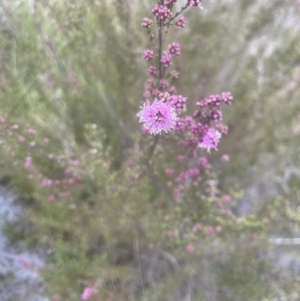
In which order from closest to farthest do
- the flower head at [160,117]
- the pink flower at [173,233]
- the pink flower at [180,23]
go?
the flower head at [160,117]
the pink flower at [180,23]
the pink flower at [173,233]

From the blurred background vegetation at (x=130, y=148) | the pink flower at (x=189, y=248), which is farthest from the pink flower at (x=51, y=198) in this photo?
the pink flower at (x=189, y=248)

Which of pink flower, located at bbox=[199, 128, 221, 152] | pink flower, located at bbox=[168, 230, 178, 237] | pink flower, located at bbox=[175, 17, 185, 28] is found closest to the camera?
pink flower, located at bbox=[175, 17, 185, 28]

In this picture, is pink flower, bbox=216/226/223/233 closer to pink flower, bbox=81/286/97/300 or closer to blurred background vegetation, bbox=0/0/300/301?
blurred background vegetation, bbox=0/0/300/301

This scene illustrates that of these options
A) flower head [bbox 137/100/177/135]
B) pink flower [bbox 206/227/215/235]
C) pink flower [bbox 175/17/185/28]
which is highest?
pink flower [bbox 175/17/185/28]

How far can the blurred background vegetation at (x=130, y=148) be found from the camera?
5.12 ft

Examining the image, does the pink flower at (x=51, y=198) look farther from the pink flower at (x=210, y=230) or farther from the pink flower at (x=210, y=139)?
the pink flower at (x=210, y=139)

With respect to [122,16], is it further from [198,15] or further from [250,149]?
[250,149]

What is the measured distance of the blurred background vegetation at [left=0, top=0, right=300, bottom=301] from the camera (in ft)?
5.12

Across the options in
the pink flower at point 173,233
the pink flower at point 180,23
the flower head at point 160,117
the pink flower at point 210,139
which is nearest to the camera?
the flower head at point 160,117

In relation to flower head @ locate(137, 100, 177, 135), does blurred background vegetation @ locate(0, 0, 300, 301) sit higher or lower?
higher

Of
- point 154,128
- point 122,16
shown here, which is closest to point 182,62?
point 122,16

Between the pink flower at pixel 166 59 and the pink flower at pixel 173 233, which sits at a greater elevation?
the pink flower at pixel 166 59

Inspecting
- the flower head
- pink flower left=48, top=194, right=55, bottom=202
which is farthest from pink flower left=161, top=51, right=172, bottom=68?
pink flower left=48, top=194, right=55, bottom=202

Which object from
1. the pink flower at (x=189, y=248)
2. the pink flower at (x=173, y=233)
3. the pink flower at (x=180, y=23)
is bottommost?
the pink flower at (x=189, y=248)
